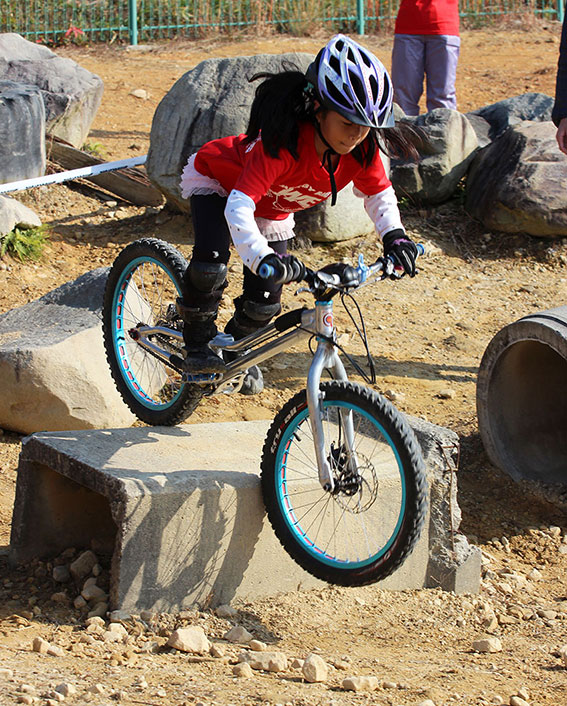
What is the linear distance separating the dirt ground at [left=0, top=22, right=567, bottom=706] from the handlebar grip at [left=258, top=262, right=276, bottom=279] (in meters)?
1.33

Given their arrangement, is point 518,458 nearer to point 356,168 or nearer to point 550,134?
point 356,168

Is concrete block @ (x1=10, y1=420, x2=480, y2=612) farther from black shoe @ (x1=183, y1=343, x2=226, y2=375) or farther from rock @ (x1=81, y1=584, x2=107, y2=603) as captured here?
black shoe @ (x1=183, y1=343, x2=226, y2=375)

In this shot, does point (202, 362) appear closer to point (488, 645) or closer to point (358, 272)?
point (358, 272)

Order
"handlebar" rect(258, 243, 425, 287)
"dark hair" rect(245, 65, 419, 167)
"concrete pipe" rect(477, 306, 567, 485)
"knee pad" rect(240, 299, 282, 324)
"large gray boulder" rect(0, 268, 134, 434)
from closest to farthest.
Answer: "handlebar" rect(258, 243, 425, 287) → "dark hair" rect(245, 65, 419, 167) → "knee pad" rect(240, 299, 282, 324) → "large gray boulder" rect(0, 268, 134, 434) → "concrete pipe" rect(477, 306, 567, 485)

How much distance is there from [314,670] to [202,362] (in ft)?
4.78

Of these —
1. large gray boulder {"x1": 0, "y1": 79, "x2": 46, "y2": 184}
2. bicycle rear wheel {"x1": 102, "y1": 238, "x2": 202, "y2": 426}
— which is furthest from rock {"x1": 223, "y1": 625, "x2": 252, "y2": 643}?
large gray boulder {"x1": 0, "y1": 79, "x2": 46, "y2": 184}

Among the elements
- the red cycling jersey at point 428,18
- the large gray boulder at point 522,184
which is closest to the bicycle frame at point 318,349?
the large gray boulder at point 522,184

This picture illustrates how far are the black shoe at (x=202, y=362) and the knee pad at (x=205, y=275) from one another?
10.9 inches

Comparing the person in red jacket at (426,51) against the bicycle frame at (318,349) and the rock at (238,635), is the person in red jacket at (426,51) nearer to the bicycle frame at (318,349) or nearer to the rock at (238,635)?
the bicycle frame at (318,349)

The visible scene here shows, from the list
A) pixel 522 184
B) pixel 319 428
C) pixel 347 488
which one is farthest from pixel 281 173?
pixel 522 184

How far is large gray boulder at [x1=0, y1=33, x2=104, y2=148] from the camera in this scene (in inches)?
359

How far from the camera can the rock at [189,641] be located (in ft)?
11.3

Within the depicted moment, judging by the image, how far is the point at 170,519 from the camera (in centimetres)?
373

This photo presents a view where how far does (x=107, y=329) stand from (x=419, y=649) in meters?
2.24
